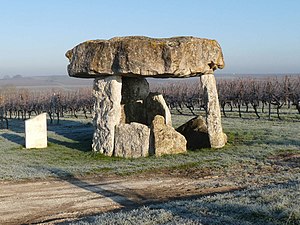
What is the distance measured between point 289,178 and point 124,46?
33.4 feet

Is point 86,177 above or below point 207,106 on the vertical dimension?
below

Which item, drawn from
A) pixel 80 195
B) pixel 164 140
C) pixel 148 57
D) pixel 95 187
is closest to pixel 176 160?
pixel 164 140

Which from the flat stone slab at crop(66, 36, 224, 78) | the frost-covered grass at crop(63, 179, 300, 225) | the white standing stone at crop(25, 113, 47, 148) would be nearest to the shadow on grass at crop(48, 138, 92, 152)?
the white standing stone at crop(25, 113, 47, 148)

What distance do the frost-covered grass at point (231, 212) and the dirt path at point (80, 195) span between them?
2333mm

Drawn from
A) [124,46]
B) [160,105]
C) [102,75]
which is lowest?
[160,105]

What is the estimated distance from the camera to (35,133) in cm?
2509

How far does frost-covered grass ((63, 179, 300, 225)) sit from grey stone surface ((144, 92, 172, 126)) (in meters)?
14.2

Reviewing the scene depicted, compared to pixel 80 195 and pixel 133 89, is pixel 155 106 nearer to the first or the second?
pixel 133 89

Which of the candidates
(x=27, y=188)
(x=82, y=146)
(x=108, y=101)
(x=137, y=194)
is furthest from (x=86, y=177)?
(x=82, y=146)

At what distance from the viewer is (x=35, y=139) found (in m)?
25.1

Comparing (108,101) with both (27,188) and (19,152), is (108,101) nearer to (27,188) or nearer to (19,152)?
(19,152)

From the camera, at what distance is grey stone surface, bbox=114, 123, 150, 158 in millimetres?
21047

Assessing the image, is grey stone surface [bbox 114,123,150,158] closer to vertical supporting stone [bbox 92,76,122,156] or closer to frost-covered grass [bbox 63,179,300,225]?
vertical supporting stone [bbox 92,76,122,156]

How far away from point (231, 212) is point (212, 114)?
1305 cm
